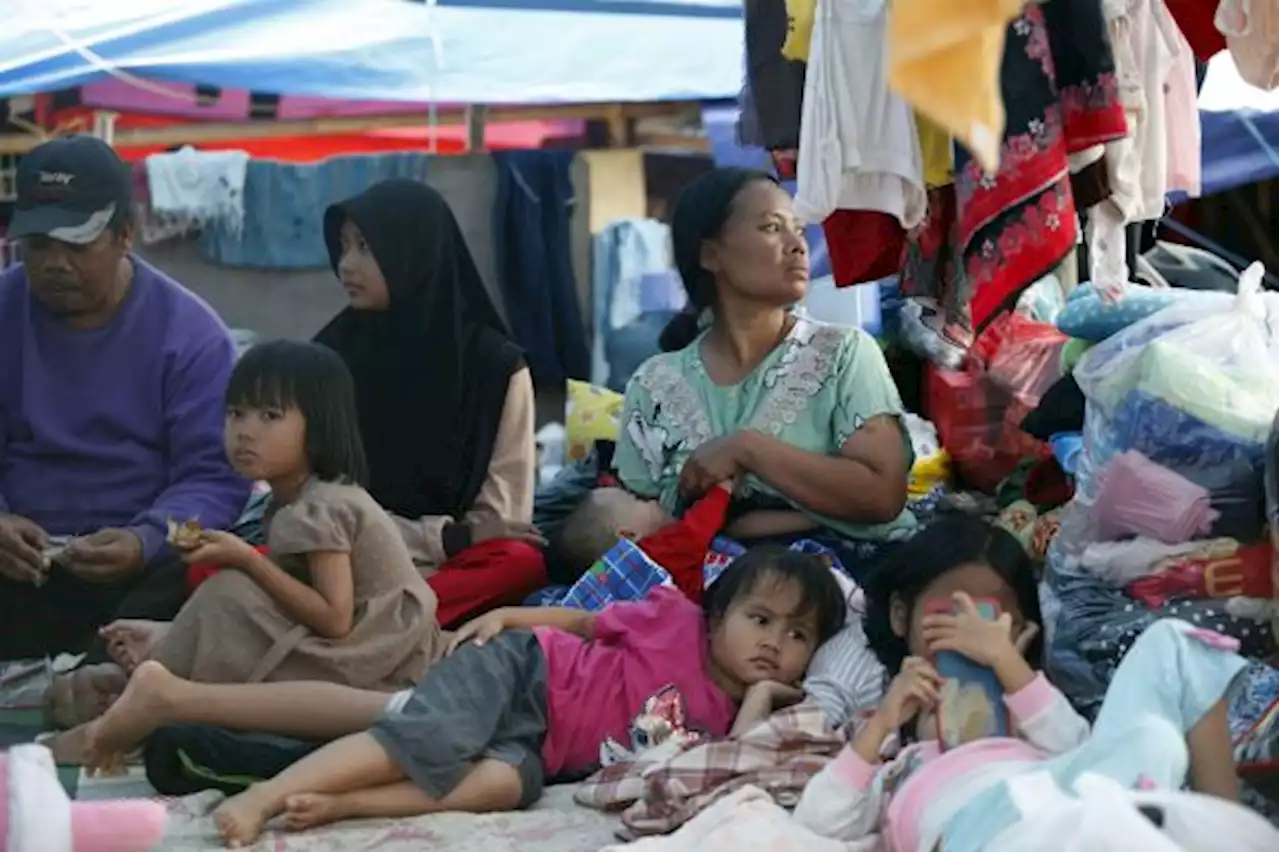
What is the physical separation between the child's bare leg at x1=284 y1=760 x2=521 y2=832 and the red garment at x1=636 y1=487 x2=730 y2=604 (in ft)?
2.46

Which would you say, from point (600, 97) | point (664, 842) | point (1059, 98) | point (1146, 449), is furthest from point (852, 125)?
point (600, 97)

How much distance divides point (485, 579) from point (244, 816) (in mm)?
1174

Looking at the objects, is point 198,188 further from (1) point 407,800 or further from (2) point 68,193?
(1) point 407,800

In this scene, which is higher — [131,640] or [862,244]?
[862,244]

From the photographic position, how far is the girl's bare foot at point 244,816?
345cm

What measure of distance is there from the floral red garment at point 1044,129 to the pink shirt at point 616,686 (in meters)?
0.84

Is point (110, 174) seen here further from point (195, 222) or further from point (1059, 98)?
point (195, 222)

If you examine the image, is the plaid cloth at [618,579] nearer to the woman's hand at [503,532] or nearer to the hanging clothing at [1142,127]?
the woman's hand at [503,532]

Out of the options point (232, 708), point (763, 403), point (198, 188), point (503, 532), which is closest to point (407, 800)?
point (232, 708)

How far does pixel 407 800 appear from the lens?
3.62 m

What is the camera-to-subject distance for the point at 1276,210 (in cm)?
879

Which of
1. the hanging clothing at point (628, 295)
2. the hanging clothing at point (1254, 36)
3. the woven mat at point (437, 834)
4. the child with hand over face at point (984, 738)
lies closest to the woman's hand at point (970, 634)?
the child with hand over face at point (984, 738)

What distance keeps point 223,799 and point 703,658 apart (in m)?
0.87

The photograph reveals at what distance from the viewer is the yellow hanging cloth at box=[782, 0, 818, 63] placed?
13.2ft
